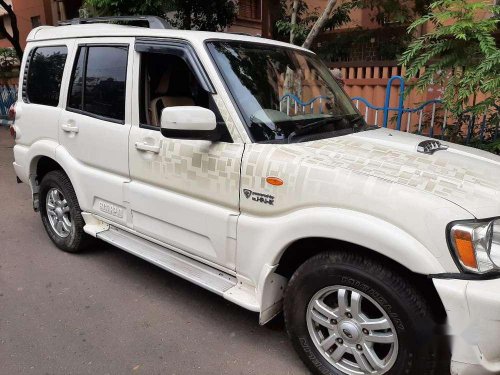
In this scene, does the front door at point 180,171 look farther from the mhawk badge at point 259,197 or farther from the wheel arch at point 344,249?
the wheel arch at point 344,249

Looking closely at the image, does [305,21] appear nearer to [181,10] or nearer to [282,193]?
[181,10]

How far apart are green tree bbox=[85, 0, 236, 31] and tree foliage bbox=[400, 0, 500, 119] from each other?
461 cm

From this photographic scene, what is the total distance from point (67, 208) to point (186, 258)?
5.78 ft

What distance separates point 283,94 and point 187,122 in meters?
0.88

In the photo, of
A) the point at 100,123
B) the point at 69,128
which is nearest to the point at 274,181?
the point at 100,123

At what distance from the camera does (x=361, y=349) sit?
229 centimetres

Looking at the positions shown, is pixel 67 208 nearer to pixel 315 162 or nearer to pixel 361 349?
pixel 315 162

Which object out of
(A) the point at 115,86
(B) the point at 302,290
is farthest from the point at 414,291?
(A) the point at 115,86

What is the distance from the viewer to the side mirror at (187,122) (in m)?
2.46

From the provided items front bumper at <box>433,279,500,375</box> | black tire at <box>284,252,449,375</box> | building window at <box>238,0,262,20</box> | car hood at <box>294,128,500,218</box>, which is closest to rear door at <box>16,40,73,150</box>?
car hood at <box>294,128,500,218</box>

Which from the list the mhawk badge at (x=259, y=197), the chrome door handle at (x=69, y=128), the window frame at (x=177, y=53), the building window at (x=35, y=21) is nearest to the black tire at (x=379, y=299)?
the mhawk badge at (x=259, y=197)

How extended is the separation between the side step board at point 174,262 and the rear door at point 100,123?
164mm

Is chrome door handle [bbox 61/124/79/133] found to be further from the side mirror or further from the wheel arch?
the wheel arch

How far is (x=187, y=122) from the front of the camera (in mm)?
2469
